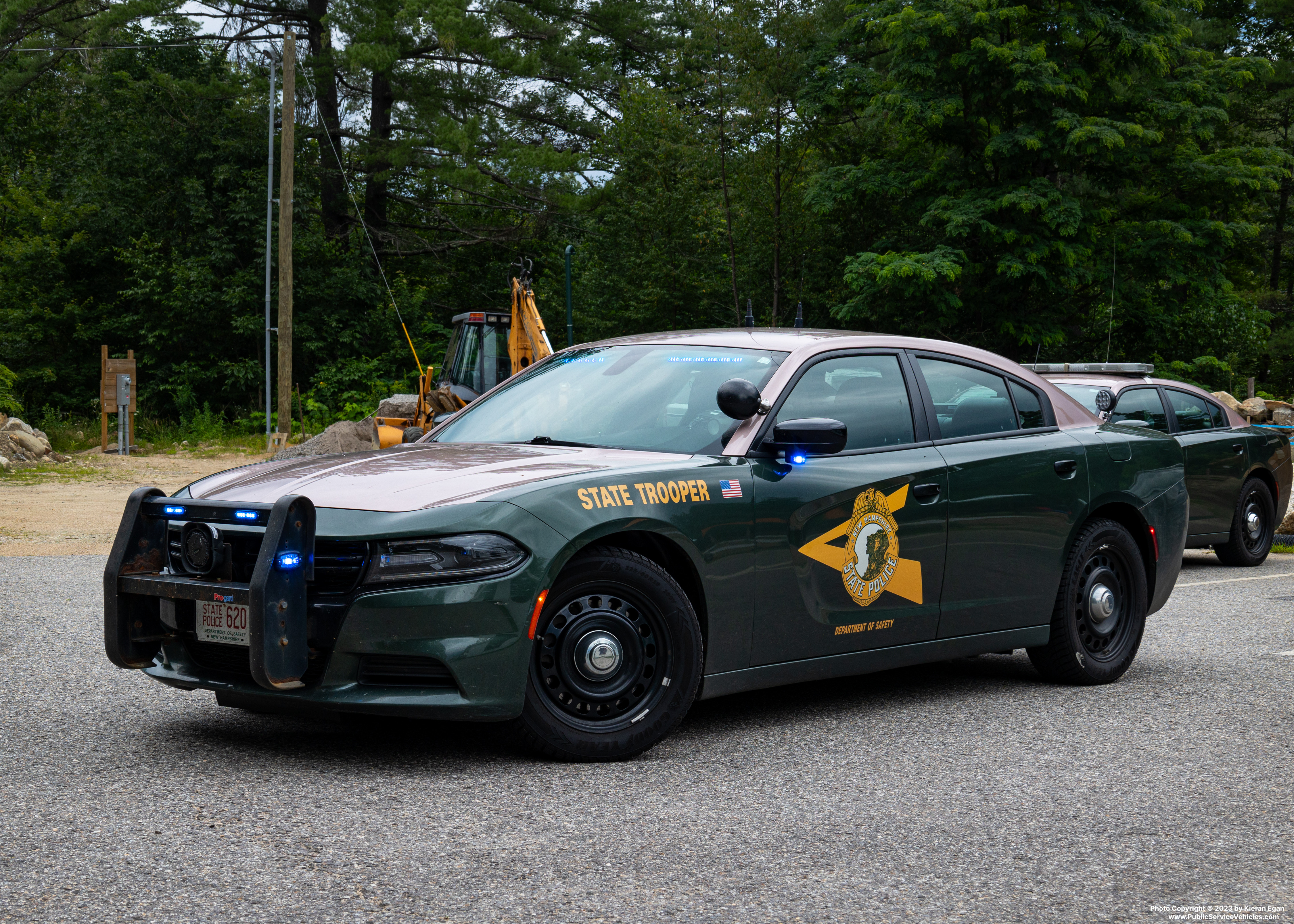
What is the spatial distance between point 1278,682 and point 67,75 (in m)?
43.2

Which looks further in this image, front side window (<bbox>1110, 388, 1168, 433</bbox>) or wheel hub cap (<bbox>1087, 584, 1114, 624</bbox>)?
front side window (<bbox>1110, 388, 1168, 433</bbox>)

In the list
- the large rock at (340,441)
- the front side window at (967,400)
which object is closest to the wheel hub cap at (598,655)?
the front side window at (967,400)

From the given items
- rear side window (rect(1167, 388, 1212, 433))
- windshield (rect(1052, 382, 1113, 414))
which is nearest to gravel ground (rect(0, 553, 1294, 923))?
windshield (rect(1052, 382, 1113, 414))

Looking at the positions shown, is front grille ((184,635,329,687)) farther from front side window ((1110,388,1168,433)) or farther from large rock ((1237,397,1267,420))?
large rock ((1237,397,1267,420))

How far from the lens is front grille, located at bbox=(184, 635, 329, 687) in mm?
4301

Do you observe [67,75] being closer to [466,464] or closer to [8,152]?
[8,152]

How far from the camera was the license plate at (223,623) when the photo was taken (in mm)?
4281

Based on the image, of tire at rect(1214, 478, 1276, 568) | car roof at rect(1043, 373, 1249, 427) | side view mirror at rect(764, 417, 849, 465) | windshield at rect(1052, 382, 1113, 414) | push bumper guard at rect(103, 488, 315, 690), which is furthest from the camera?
tire at rect(1214, 478, 1276, 568)

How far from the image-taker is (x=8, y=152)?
43344 millimetres

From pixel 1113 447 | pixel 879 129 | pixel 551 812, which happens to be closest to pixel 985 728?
pixel 1113 447

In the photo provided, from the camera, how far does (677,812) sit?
4105mm

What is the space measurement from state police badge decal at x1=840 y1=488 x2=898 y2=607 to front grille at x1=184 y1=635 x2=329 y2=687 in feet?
6.90

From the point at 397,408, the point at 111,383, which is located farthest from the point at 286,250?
the point at 397,408

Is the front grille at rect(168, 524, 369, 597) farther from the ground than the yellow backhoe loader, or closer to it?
closer to it
